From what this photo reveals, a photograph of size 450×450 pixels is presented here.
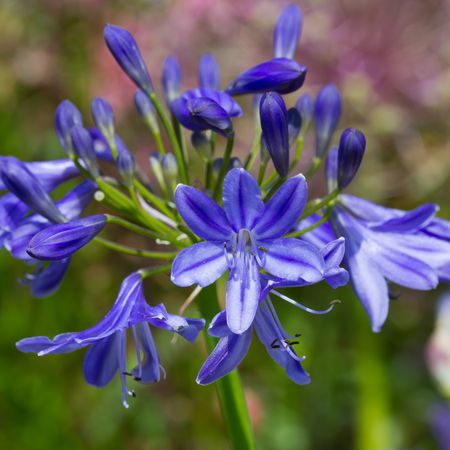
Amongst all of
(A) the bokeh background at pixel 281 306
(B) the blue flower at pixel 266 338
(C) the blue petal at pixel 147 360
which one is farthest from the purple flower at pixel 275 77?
(A) the bokeh background at pixel 281 306

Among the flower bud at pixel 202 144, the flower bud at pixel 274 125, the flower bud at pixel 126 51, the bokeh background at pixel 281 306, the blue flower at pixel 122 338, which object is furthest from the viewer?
the bokeh background at pixel 281 306

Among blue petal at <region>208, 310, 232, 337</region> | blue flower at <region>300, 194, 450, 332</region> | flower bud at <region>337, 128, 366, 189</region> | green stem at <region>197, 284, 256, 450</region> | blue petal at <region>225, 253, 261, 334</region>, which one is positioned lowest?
green stem at <region>197, 284, 256, 450</region>

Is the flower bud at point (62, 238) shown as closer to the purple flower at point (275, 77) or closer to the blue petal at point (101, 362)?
the blue petal at point (101, 362)

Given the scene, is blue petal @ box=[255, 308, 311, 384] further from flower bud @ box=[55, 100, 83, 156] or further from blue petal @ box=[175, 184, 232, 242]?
flower bud @ box=[55, 100, 83, 156]

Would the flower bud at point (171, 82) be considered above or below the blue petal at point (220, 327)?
above

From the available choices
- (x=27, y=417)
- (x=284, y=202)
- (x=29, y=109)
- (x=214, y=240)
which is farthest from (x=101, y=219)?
(x=29, y=109)

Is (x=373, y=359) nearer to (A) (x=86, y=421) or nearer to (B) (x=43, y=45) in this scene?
(A) (x=86, y=421)

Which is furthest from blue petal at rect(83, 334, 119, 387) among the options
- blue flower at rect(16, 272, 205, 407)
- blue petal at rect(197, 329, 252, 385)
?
blue petal at rect(197, 329, 252, 385)
